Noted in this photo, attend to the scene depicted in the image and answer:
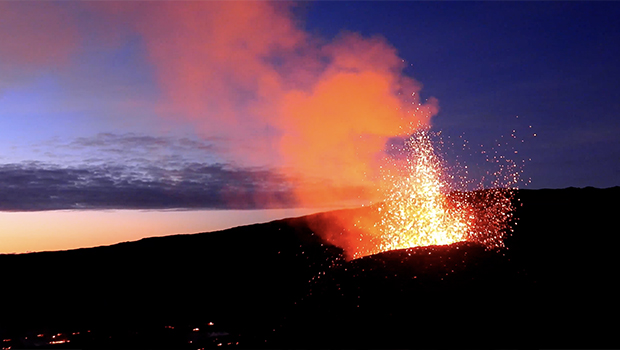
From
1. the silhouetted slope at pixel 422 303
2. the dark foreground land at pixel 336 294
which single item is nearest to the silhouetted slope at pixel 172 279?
the dark foreground land at pixel 336 294

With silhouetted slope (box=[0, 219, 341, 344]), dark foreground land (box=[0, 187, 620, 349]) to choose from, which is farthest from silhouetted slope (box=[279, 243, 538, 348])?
silhouetted slope (box=[0, 219, 341, 344])

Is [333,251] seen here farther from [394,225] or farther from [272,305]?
[272,305]

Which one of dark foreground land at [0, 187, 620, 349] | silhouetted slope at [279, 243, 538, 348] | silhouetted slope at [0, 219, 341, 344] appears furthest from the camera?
silhouetted slope at [0, 219, 341, 344]

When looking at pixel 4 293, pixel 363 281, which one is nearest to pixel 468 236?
pixel 363 281

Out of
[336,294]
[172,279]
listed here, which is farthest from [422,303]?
[172,279]

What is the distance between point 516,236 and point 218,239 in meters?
19.7

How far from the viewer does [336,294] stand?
17562mm

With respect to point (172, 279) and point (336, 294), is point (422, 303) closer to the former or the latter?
point (336, 294)

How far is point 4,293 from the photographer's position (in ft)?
110

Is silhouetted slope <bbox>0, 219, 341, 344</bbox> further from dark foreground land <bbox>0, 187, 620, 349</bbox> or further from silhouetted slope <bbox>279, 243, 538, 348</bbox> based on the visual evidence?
silhouetted slope <bbox>279, 243, 538, 348</bbox>

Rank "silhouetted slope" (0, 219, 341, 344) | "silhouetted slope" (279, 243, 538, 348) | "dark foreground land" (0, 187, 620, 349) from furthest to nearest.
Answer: "silhouetted slope" (0, 219, 341, 344) < "dark foreground land" (0, 187, 620, 349) < "silhouetted slope" (279, 243, 538, 348)

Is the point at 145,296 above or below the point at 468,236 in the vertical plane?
below

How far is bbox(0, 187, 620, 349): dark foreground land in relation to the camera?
49.9 ft

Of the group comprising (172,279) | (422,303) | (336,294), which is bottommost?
(422,303)
